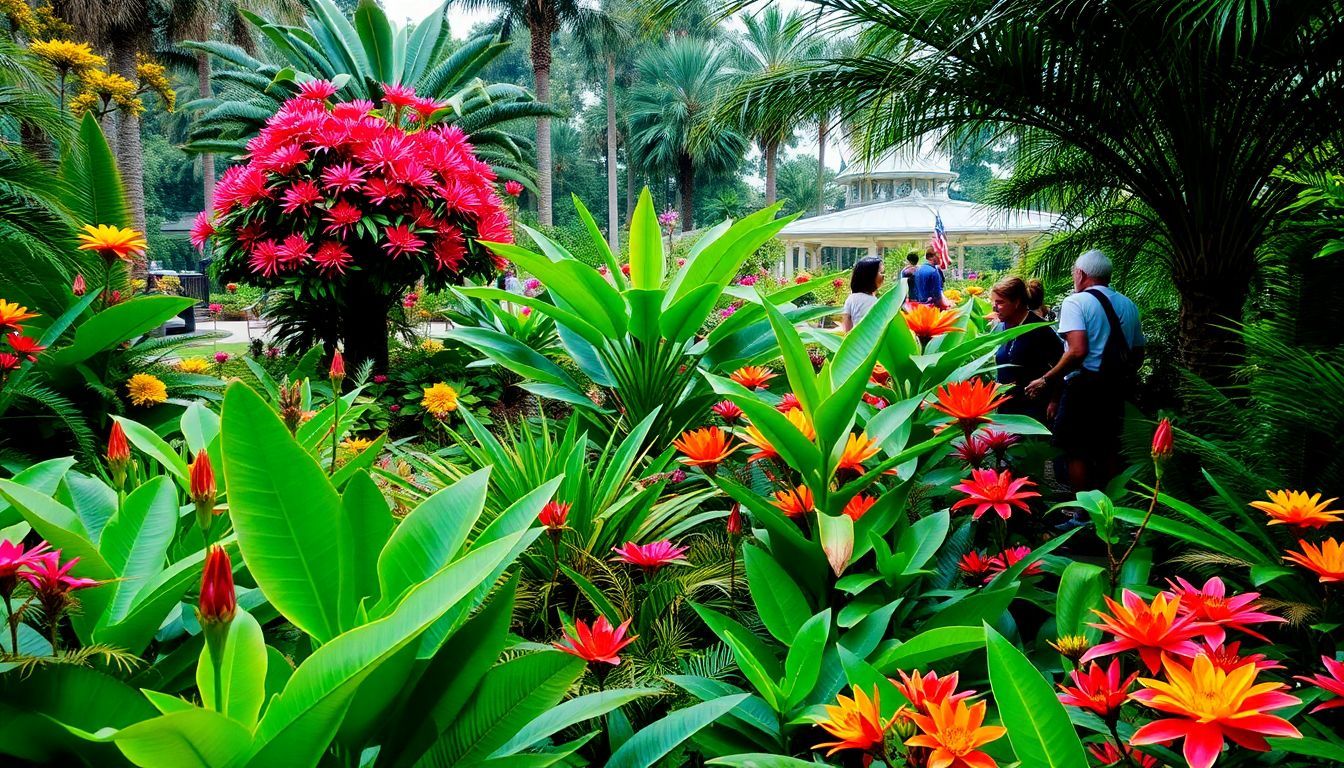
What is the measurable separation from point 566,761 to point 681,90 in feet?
111

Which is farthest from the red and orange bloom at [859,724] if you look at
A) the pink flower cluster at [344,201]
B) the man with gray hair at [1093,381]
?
the pink flower cluster at [344,201]

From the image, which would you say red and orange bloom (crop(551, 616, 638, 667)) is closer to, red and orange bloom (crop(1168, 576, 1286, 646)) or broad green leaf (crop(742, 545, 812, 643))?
broad green leaf (crop(742, 545, 812, 643))

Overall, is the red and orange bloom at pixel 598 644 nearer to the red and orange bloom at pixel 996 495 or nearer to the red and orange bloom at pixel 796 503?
the red and orange bloom at pixel 796 503

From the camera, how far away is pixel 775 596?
1.58m

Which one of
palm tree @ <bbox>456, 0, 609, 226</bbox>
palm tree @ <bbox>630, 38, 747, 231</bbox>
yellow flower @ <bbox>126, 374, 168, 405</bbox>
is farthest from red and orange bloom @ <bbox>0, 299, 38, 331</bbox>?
palm tree @ <bbox>630, 38, 747, 231</bbox>

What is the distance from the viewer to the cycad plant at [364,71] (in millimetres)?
10168

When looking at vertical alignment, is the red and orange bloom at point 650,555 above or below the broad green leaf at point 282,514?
below

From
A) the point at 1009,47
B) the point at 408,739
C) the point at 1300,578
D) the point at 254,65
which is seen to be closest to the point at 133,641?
the point at 408,739

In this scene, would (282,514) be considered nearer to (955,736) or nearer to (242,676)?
(242,676)

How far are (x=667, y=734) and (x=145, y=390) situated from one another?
98.3 inches

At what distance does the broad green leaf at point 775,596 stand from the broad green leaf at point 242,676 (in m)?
0.85

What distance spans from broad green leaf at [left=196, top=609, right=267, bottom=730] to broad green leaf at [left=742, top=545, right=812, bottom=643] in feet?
2.80

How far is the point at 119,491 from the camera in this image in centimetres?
151

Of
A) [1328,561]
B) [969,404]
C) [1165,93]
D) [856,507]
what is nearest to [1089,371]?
[1165,93]
